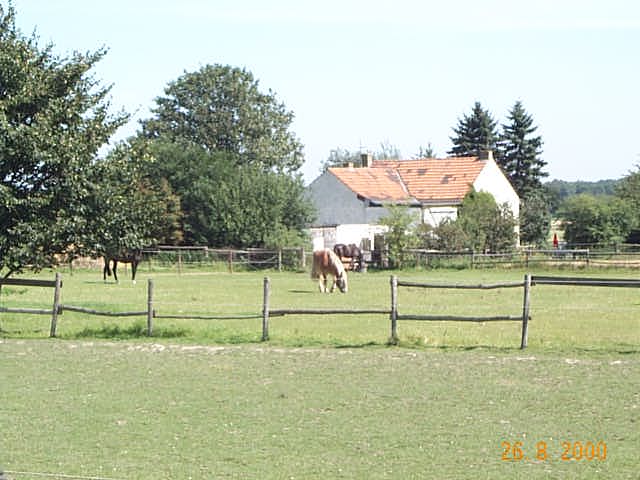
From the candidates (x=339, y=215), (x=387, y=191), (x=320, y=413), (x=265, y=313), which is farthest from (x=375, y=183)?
(x=320, y=413)

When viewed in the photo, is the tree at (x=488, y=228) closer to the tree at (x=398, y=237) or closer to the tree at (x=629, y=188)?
the tree at (x=398, y=237)

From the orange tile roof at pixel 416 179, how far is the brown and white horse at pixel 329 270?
28071 mm

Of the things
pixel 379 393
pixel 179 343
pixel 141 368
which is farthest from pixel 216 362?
pixel 379 393

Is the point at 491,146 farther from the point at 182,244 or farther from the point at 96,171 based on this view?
the point at 96,171

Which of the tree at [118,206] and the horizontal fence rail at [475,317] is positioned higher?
the tree at [118,206]

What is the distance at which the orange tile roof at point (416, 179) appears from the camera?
6431cm

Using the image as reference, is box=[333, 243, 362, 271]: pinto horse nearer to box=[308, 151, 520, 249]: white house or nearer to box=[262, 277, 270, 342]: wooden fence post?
box=[308, 151, 520, 249]: white house

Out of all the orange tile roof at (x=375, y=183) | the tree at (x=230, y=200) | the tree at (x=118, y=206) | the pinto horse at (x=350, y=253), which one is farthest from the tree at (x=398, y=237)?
the tree at (x=118, y=206)

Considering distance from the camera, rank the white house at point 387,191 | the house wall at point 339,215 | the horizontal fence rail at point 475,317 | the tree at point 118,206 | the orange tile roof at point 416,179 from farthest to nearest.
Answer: the orange tile roof at point 416,179 → the white house at point 387,191 → the house wall at point 339,215 → the tree at point 118,206 → the horizontal fence rail at point 475,317

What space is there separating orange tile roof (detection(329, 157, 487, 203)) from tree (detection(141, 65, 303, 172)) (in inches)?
459

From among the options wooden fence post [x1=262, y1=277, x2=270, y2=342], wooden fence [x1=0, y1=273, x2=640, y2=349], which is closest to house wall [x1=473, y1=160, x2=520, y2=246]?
wooden fence [x1=0, y1=273, x2=640, y2=349]

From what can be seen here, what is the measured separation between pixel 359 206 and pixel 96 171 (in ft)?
140

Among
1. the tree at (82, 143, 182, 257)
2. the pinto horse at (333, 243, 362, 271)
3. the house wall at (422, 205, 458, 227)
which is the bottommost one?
the pinto horse at (333, 243, 362, 271)

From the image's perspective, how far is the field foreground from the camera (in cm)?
927
